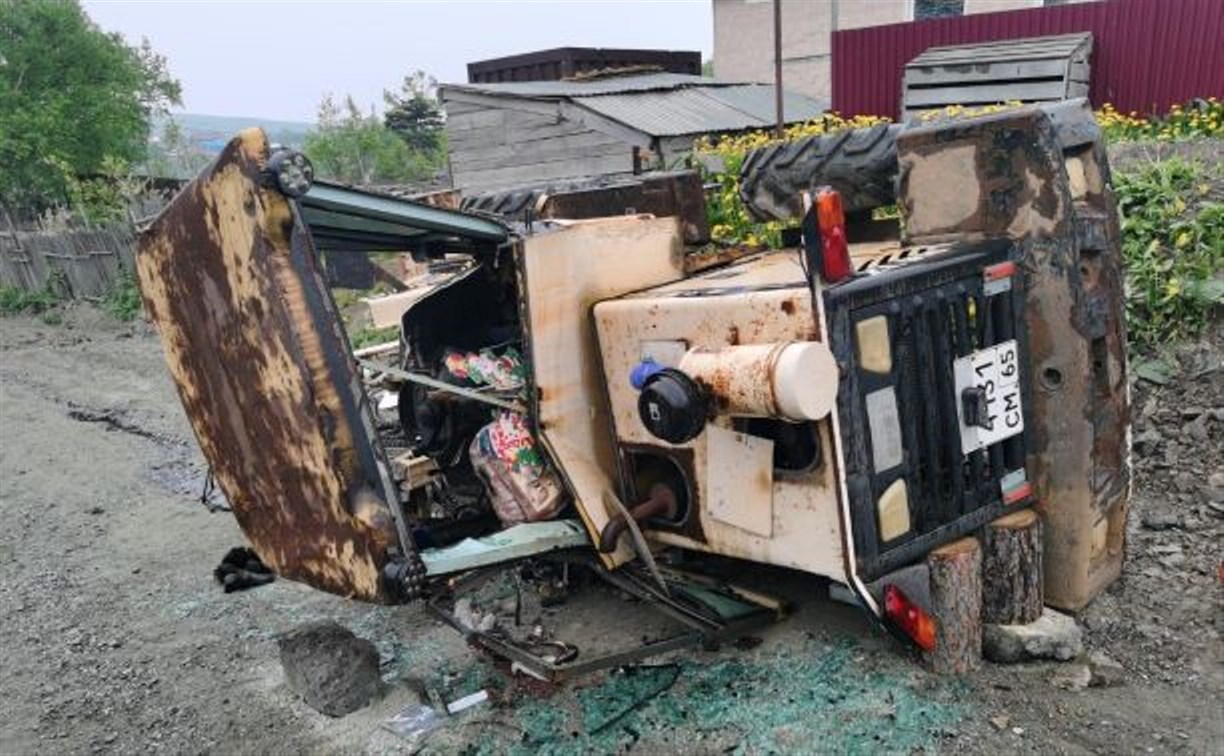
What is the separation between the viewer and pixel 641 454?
11.4 feet

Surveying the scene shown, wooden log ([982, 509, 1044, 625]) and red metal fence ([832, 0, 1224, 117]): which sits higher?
red metal fence ([832, 0, 1224, 117])

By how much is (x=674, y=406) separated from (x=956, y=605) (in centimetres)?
125

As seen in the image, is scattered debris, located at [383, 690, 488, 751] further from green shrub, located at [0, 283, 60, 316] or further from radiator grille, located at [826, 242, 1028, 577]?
green shrub, located at [0, 283, 60, 316]

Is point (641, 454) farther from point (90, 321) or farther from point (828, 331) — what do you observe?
point (90, 321)

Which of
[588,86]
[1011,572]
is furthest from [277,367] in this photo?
[588,86]

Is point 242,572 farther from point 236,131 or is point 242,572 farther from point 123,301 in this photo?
point 123,301

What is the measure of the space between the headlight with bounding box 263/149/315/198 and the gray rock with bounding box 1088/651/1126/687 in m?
2.90

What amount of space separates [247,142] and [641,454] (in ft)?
5.46

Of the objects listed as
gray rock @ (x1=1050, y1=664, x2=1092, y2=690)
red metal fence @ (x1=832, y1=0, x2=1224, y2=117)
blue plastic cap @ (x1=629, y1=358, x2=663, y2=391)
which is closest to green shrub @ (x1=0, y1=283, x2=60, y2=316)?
red metal fence @ (x1=832, y1=0, x2=1224, y2=117)

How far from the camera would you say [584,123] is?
39.0 feet

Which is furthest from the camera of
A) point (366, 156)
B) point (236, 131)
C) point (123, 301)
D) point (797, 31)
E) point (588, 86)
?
point (366, 156)

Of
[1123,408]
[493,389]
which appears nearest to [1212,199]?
[1123,408]

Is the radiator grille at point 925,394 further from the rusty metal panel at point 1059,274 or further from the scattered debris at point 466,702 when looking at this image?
the scattered debris at point 466,702

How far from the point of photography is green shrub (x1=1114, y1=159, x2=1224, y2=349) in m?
5.02
